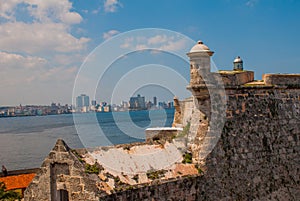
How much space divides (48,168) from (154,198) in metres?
2.70

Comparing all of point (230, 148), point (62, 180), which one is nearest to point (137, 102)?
point (230, 148)

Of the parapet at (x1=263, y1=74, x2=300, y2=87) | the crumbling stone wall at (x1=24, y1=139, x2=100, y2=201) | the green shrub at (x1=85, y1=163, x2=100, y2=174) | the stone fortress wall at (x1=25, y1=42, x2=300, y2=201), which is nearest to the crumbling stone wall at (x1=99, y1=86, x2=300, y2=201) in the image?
the stone fortress wall at (x1=25, y1=42, x2=300, y2=201)

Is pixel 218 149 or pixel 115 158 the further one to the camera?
pixel 218 149

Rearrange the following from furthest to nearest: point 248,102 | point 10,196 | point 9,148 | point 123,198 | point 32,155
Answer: point 9,148, point 32,155, point 10,196, point 248,102, point 123,198

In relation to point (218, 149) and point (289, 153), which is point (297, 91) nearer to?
point (289, 153)

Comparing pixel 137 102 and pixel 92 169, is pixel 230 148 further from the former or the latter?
pixel 137 102

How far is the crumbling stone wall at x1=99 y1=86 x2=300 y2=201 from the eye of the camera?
9891 millimetres

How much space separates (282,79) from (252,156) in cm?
314

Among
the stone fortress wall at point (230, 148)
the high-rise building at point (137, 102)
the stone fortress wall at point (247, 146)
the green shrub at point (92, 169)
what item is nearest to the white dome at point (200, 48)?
the stone fortress wall at point (230, 148)

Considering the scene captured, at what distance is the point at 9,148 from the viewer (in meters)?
78.4

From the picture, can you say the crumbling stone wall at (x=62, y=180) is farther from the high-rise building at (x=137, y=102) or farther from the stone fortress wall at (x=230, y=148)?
the high-rise building at (x=137, y=102)

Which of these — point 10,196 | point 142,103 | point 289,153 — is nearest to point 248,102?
point 289,153

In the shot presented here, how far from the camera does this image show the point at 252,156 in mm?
11102

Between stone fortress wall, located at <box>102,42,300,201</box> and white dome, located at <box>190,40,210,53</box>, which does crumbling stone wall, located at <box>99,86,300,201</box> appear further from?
white dome, located at <box>190,40,210,53</box>
